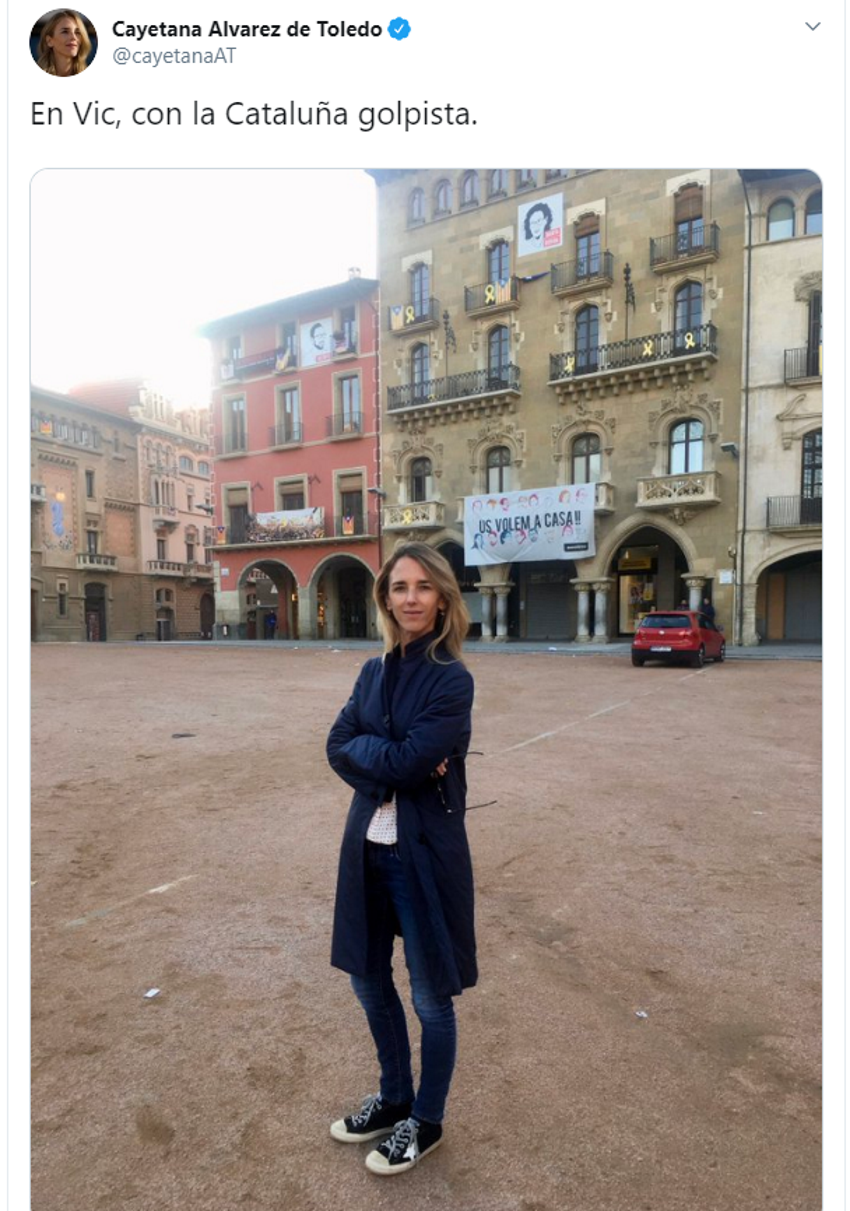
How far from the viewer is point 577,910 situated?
3.71 metres

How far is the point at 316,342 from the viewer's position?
32062 mm

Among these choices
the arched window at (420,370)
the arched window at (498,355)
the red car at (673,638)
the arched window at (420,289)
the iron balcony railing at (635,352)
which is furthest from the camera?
the arched window at (420,370)

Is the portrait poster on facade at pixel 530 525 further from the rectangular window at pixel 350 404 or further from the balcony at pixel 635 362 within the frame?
the rectangular window at pixel 350 404

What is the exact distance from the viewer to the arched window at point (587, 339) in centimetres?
2589

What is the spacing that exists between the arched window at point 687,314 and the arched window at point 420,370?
10.4 meters

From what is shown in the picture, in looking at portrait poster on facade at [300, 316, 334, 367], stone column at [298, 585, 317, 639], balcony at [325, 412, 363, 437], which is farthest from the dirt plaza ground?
portrait poster on facade at [300, 316, 334, 367]

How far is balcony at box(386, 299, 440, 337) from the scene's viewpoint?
28.8 meters

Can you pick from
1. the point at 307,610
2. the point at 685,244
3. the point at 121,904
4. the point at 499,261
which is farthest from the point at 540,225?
the point at 121,904

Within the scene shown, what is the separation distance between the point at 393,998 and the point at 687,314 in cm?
2691

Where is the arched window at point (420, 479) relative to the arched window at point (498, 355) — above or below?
below

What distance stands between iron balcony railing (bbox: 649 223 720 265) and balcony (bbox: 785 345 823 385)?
4.59 m

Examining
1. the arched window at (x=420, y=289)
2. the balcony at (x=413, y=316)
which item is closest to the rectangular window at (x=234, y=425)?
the balcony at (x=413, y=316)
